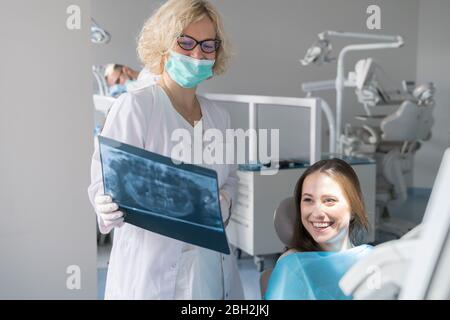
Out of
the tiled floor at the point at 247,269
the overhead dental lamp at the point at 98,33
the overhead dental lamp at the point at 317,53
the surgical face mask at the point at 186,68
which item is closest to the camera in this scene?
the surgical face mask at the point at 186,68

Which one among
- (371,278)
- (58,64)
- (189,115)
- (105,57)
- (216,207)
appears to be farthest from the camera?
(105,57)

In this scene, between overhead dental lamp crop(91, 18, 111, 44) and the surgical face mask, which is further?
overhead dental lamp crop(91, 18, 111, 44)

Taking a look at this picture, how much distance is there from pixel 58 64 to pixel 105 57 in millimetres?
1721

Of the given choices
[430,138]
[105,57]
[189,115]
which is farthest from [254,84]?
[189,115]

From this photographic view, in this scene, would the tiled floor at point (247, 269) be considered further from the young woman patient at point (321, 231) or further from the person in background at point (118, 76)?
the person in background at point (118, 76)

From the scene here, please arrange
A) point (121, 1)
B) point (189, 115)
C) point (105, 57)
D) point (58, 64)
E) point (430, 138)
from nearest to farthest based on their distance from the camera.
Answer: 1. point (189, 115)
2. point (58, 64)
3. point (121, 1)
4. point (105, 57)
5. point (430, 138)

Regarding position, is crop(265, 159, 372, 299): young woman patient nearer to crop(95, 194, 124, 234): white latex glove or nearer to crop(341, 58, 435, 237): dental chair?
crop(95, 194, 124, 234): white latex glove

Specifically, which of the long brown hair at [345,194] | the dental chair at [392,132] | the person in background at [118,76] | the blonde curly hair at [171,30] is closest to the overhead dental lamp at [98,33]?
the person in background at [118,76]

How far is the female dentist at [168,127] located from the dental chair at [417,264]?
18.2 inches

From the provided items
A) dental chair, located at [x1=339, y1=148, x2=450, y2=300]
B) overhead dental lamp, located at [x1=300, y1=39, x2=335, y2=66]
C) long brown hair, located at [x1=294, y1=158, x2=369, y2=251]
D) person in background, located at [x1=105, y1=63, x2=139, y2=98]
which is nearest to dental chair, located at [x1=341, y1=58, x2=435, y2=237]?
overhead dental lamp, located at [x1=300, y1=39, x2=335, y2=66]

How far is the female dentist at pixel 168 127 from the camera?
119 cm

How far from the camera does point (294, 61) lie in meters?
3.39

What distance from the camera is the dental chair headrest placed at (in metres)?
1.27
